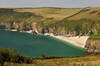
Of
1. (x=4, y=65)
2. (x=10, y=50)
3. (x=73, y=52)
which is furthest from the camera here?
(x=73, y=52)

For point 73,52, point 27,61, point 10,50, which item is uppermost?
point 10,50

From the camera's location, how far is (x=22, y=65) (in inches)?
2724

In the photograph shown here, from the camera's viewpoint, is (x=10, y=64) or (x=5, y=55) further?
(x=5, y=55)

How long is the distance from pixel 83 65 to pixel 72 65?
4.04 metres

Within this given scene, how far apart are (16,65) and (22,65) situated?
2.41 m

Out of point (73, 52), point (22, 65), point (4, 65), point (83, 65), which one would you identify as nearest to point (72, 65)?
point (83, 65)

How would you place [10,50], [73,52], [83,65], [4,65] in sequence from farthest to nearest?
[73,52], [10,50], [83,65], [4,65]

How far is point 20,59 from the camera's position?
3073 inches

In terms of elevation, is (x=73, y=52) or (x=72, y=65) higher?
(x=72, y=65)

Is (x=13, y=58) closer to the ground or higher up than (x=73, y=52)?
higher up

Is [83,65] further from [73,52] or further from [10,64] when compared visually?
[73,52]

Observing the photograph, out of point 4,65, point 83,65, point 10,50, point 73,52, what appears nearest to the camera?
point 4,65

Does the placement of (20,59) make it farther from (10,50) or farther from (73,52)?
(73,52)

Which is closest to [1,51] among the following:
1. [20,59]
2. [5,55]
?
[5,55]
